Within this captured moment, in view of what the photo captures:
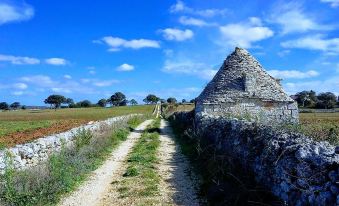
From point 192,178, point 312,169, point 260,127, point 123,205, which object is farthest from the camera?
point 192,178

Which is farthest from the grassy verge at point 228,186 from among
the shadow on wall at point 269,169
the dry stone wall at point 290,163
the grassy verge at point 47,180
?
the grassy verge at point 47,180

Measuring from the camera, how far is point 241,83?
25844 mm

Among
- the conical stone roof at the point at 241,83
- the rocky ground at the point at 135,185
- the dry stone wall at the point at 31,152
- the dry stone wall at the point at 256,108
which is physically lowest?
the rocky ground at the point at 135,185

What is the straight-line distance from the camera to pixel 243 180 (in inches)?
391

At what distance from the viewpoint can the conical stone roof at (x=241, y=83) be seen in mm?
25406

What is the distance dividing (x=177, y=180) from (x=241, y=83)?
572 inches

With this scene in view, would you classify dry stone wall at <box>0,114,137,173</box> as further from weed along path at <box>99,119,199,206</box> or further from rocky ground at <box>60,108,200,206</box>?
weed along path at <box>99,119,199,206</box>

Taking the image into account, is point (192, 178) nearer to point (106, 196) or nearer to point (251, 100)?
point (106, 196)

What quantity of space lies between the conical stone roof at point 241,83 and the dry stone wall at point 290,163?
555 inches

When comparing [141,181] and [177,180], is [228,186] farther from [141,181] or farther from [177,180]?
[141,181]

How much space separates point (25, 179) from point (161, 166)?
19.8 ft

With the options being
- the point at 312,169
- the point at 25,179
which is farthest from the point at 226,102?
the point at 312,169

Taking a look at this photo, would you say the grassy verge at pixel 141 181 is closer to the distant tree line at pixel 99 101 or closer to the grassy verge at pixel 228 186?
the grassy verge at pixel 228 186

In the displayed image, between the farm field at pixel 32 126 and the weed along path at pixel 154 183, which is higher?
the farm field at pixel 32 126
